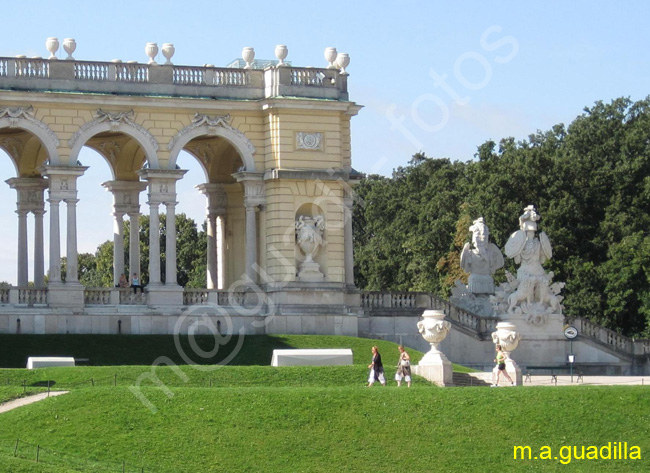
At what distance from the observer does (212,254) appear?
71250 mm

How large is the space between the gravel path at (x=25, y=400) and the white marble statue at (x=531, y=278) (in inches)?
900

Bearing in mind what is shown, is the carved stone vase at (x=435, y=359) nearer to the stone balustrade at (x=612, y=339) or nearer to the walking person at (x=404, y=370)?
the walking person at (x=404, y=370)

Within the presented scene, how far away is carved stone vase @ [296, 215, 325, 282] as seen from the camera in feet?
214

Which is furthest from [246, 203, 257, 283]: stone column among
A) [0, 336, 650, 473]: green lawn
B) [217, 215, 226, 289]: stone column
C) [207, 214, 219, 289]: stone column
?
[0, 336, 650, 473]: green lawn

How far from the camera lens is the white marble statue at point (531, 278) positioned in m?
66.2

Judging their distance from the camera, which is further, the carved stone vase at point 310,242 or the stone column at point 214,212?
the stone column at point 214,212

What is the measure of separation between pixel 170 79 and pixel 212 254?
8.91 m

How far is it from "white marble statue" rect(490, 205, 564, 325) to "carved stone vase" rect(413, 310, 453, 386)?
40.7ft

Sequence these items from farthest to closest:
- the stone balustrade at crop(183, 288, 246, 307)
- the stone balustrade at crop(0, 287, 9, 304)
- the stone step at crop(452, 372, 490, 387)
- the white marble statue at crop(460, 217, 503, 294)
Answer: the white marble statue at crop(460, 217, 503, 294) < the stone balustrade at crop(183, 288, 246, 307) < the stone balustrade at crop(0, 287, 9, 304) < the stone step at crop(452, 372, 490, 387)

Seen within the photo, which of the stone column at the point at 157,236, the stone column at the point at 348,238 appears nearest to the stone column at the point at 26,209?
the stone column at the point at 157,236

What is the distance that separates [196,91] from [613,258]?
78.2ft

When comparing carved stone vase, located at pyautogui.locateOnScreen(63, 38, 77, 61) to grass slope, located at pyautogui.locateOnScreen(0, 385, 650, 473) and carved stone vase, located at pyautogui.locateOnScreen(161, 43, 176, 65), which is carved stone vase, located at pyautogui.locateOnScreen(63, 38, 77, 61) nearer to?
carved stone vase, located at pyautogui.locateOnScreen(161, 43, 176, 65)

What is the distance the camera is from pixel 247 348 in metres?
61.9

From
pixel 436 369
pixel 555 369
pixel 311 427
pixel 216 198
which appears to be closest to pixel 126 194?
pixel 216 198
